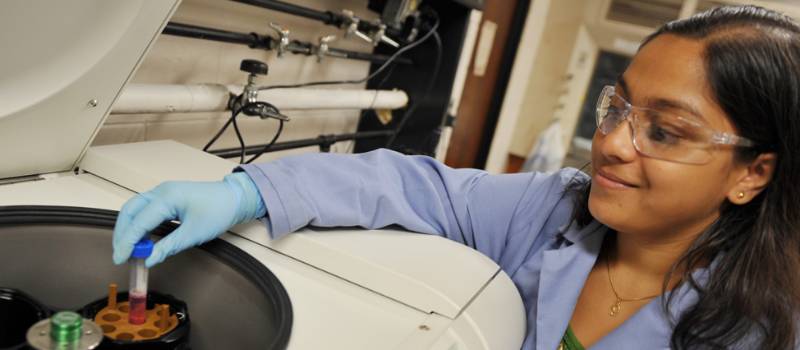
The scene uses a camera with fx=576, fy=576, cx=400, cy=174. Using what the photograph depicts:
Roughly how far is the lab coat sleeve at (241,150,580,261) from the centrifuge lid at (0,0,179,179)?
221 mm

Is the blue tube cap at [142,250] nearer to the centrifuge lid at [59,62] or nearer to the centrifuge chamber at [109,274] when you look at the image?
the centrifuge chamber at [109,274]

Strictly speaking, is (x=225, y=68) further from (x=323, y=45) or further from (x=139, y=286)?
(x=139, y=286)

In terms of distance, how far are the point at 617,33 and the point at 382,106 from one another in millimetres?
2141

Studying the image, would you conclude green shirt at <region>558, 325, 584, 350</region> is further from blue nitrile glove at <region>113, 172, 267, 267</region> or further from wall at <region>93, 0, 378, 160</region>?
wall at <region>93, 0, 378, 160</region>

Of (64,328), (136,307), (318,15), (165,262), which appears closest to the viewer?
(64,328)

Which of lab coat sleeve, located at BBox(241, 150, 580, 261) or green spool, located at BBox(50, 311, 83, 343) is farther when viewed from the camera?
lab coat sleeve, located at BBox(241, 150, 580, 261)

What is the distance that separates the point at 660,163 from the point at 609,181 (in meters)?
0.08

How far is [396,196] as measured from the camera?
3.02ft

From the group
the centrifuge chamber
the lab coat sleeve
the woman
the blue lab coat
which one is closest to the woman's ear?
the woman

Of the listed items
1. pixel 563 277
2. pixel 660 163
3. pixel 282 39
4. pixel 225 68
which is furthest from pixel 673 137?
pixel 225 68

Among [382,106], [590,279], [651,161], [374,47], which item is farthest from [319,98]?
[651,161]

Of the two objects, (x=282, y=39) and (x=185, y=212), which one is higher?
(x=282, y=39)

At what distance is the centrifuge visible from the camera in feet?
2.10

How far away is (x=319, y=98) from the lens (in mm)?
1531
